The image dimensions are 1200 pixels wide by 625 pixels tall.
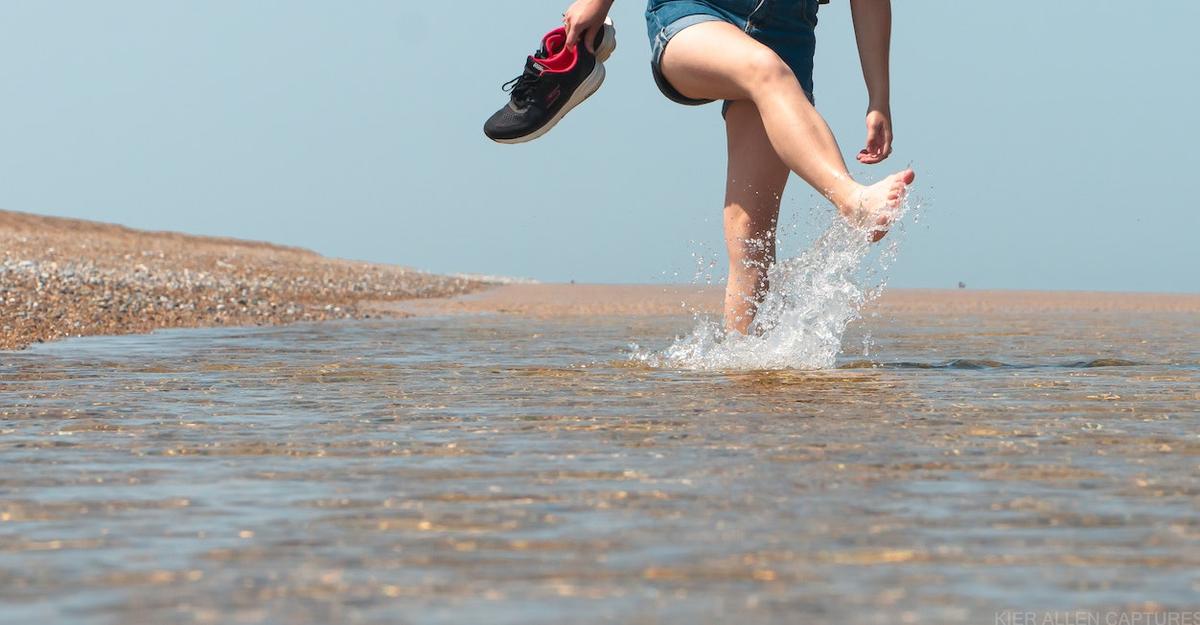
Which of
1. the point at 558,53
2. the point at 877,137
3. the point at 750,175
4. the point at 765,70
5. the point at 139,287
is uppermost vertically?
the point at 558,53

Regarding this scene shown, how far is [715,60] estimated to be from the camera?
510 centimetres

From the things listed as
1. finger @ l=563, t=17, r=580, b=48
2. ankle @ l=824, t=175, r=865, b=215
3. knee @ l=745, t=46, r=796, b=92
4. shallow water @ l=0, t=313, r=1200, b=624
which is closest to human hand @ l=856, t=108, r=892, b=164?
knee @ l=745, t=46, r=796, b=92

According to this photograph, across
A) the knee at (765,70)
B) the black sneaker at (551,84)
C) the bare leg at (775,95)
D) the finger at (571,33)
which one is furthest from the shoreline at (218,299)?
the knee at (765,70)

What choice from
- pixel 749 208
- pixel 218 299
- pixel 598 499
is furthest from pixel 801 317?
pixel 218 299

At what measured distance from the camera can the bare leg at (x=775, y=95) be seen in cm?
469

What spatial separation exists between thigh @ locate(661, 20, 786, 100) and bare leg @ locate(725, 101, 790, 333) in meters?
0.24

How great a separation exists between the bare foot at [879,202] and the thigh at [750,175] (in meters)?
0.99

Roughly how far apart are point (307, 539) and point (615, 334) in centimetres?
662

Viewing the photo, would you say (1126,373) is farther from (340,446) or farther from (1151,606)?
(1151,606)

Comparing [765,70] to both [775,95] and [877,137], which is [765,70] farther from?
[877,137]

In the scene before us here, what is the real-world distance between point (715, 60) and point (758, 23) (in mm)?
310

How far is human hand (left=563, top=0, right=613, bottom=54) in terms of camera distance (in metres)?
5.61

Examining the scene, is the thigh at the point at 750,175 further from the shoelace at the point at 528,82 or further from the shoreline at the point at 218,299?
the shoreline at the point at 218,299

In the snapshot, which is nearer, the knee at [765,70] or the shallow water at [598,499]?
the shallow water at [598,499]
